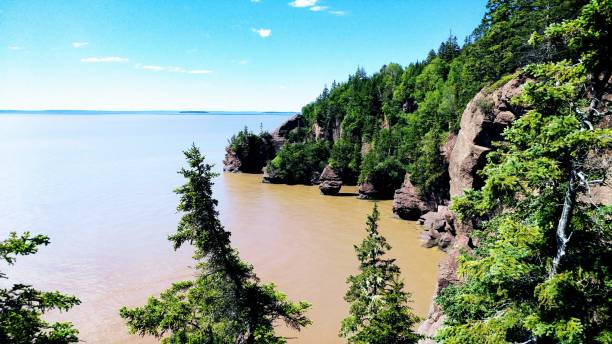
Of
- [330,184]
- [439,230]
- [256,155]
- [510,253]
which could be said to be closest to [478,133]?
[439,230]

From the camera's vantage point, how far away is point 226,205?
6191 cm

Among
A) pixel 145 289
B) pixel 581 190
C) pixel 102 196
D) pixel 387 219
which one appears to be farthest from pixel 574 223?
pixel 102 196

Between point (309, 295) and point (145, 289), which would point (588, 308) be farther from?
point (145, 289)

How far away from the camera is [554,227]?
7699 mm

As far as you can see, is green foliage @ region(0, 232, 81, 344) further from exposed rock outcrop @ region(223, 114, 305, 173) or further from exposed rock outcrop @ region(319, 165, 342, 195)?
exposed rock outcrop @ region(223, 114, 305, 173)

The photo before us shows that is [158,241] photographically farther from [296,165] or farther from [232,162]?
[232,162]

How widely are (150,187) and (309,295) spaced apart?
52860 millimetres

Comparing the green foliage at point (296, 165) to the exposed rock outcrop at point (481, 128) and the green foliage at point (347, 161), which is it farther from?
the exposed rock outcrop at point (481, 128)

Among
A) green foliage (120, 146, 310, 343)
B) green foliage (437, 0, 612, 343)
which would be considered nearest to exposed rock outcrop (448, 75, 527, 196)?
green foliage (120, 146, 310, 343)

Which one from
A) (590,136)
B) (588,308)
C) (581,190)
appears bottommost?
(588,308)

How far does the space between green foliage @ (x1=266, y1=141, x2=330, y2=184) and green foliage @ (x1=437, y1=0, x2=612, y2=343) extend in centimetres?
7264

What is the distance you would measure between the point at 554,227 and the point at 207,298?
12948 mm

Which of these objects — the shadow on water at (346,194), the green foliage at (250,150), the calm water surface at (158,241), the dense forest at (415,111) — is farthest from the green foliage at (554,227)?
the green foliage at (250,150)

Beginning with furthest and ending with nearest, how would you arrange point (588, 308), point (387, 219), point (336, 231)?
point (387, 219), point (336, 231), point (588, 308)
